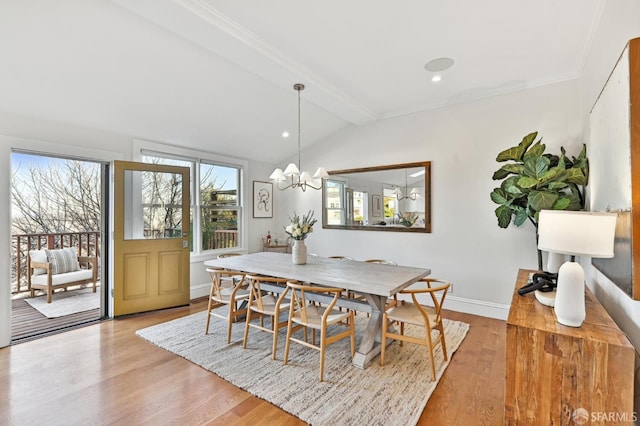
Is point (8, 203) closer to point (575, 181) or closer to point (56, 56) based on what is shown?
point (56, 56)

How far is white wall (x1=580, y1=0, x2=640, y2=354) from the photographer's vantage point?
1511 mm

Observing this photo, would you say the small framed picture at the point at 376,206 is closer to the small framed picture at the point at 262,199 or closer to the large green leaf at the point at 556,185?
the small framed picture at the point at 262,199

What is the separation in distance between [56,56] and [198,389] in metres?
3.04

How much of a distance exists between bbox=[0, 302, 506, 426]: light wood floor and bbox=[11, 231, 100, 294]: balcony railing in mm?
2552

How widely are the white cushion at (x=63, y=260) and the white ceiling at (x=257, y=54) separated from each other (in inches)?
98.2

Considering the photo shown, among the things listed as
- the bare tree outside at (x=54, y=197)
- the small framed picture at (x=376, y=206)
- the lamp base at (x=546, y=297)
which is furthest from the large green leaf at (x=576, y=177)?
the bare tree outside at (x=54, y=197)

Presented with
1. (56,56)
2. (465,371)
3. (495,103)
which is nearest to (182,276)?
(56,56)

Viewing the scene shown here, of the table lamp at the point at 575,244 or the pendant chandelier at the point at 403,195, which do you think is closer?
the table lamp at the point at 575,244

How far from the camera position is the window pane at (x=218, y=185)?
496 centimetres

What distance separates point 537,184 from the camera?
8.87 feet

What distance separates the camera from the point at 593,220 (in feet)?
4.58

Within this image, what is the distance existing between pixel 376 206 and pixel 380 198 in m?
0.14

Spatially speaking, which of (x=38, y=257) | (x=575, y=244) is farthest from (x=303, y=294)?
(x=38, y=257)

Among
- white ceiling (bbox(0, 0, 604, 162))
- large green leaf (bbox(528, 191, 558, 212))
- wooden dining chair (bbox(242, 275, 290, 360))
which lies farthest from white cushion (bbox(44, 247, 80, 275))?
large green leaf (bbox(528, 191, 558, 212))
